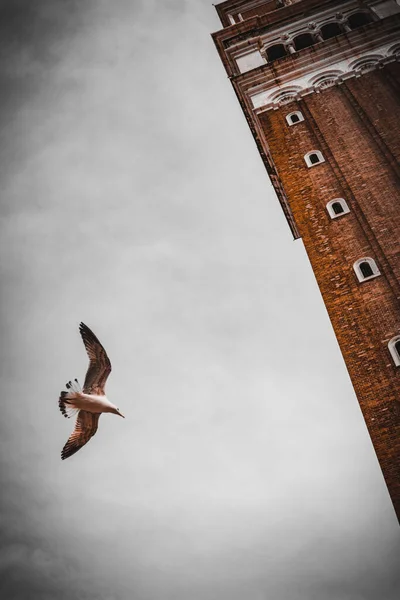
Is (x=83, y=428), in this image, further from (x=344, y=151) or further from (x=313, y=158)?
(x=344, y=151)

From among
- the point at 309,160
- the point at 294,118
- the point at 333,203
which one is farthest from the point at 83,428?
the point at 294,118

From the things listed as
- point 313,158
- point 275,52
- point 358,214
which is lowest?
point 358,214

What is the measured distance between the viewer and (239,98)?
2650 cm

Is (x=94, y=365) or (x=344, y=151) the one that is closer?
(x=94, y=365)

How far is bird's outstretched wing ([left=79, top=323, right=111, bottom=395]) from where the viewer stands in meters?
9.79

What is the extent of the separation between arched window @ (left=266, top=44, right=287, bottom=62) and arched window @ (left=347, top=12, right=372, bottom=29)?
3.71m

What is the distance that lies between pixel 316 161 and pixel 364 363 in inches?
367

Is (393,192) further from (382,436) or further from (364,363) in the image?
(382,436)

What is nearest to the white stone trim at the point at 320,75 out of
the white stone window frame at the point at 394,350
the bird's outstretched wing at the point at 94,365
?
the white stone window frame at the point at 394,350

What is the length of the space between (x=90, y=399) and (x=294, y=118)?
17.8 m

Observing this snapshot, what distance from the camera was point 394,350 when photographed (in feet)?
47.2

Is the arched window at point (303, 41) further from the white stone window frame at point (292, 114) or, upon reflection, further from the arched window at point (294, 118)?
the arched window at point (294, 118)

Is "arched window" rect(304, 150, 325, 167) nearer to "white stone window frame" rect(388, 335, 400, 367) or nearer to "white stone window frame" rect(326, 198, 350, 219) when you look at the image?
"white stone window frame" rect(326, 198, 350, 219)

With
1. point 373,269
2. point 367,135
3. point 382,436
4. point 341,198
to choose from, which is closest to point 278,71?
point 367,135
